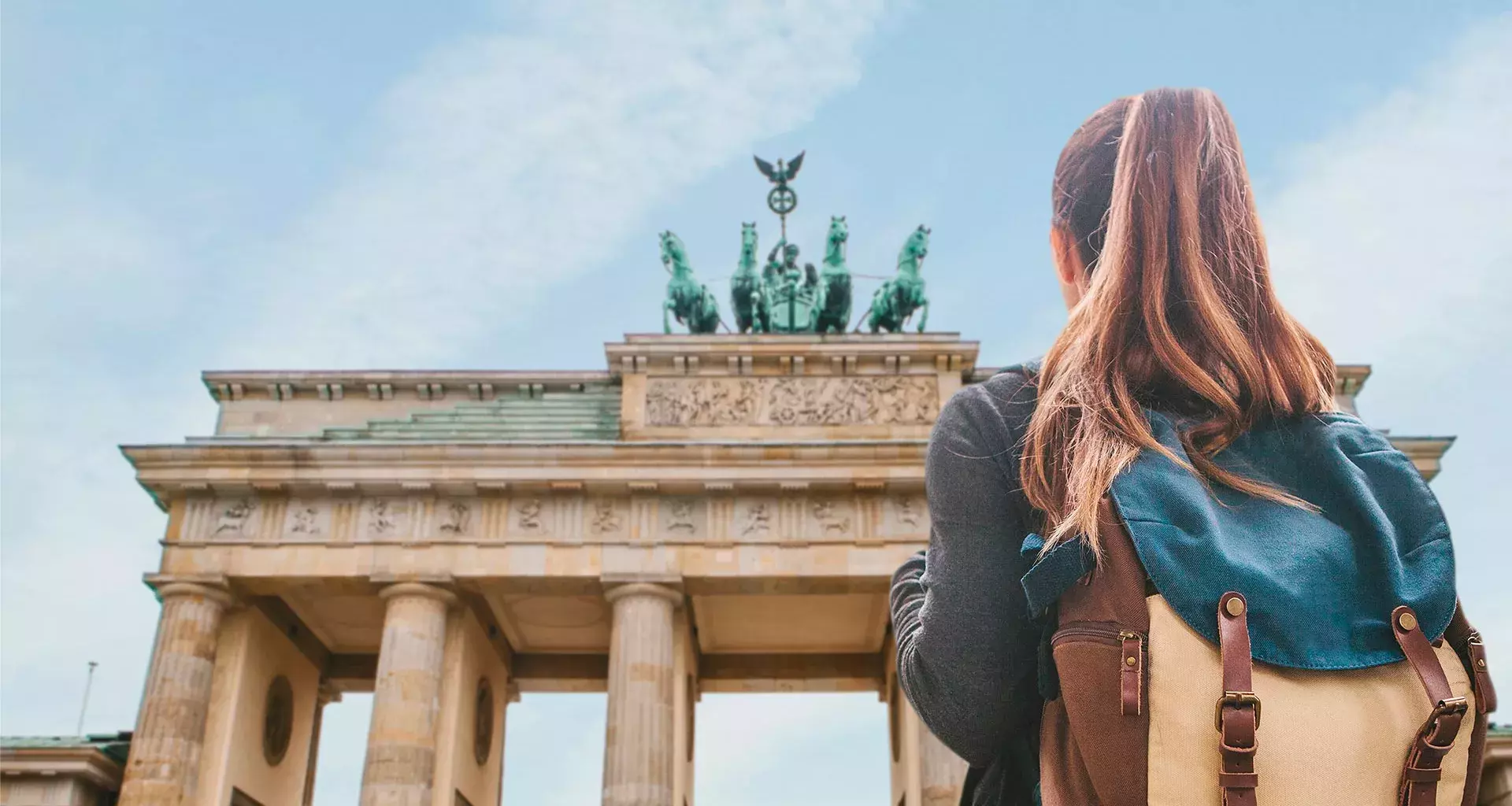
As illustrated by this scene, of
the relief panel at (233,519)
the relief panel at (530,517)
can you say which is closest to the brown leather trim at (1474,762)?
the relief panel at (530,517)

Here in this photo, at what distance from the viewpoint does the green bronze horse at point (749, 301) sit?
2653cm

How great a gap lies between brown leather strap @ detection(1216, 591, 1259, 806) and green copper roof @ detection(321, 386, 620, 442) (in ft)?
72.1

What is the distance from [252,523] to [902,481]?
445 inches

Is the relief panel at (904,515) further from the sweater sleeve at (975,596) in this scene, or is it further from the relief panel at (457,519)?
the sweater sleeve at (975,596)

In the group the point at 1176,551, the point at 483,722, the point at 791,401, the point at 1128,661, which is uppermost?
the point at 791,401

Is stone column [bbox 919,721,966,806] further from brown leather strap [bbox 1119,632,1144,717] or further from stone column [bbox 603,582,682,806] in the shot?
brown leather strap [bbox 1119,632,1144,717]

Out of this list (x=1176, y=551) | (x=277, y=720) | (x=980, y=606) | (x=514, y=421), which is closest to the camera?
(x=1176, y=551)

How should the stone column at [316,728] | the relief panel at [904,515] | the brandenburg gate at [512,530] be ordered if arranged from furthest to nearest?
the stone column at [316,728] < the relief panel at [904,515] < the brandenburg gate at [512,530]

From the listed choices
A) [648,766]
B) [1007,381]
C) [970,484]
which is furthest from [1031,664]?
[648,766]

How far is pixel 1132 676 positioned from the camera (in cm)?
154

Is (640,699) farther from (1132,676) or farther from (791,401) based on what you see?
(1132,676)

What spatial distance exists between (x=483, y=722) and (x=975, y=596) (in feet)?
82.1

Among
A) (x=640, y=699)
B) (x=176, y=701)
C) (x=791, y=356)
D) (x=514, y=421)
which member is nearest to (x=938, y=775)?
(x=640, y=699)

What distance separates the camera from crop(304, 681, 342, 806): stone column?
88.0ft
